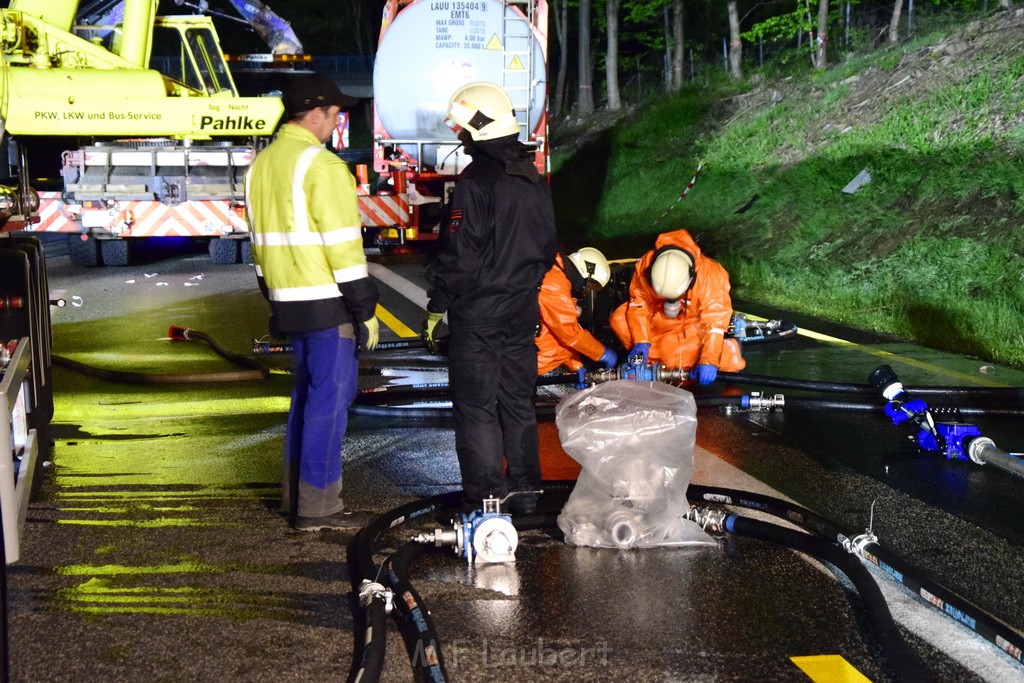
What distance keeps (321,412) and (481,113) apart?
1.43 metres

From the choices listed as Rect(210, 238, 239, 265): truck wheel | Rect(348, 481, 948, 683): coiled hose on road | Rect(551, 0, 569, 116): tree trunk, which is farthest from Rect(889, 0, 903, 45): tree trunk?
Rect(348, 481, 948, 683): coiled hose on road

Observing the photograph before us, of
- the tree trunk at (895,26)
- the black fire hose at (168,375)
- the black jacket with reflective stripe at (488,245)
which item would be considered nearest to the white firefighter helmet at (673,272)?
the black jacket with reflective stripe at (488,245)

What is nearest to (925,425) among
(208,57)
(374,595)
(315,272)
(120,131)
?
(315,272)

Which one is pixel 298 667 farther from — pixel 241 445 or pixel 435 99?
pixel 435 99

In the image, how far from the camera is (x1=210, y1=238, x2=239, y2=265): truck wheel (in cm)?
1722

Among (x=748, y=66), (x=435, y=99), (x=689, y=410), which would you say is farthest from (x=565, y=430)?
(x=748, y=66)

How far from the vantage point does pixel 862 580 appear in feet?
13.0

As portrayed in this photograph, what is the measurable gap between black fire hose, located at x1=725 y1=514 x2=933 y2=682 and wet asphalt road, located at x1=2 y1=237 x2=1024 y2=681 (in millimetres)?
71

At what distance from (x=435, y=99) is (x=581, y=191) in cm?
1127

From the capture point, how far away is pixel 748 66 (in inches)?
1134

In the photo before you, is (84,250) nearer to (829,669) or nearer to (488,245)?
(488,245)

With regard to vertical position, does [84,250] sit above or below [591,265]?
below

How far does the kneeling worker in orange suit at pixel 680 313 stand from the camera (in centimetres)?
747

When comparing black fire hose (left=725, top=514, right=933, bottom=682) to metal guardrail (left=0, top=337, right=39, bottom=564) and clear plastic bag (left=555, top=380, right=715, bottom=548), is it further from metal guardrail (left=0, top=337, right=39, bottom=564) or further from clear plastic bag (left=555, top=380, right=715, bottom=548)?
metal guardrail (left=0, top=337, right=39, bottom=564)
